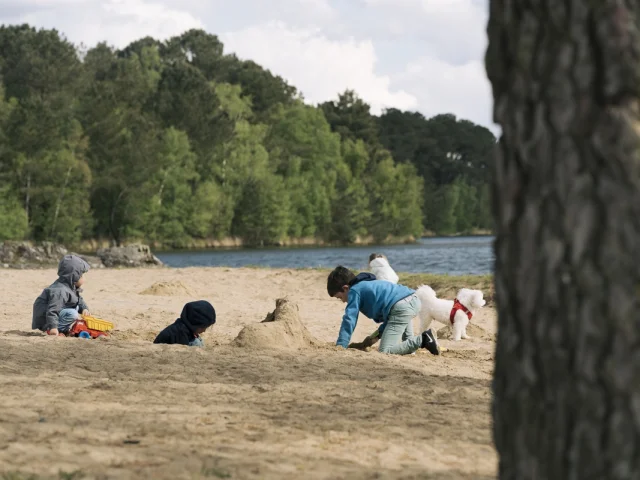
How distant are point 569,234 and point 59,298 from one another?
8282 millimetres

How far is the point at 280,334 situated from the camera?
31.9ft

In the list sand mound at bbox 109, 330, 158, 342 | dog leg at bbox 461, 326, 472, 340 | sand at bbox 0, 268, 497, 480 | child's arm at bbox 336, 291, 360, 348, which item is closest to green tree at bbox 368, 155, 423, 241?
dog leg at bbox 461, 326, 472, 340

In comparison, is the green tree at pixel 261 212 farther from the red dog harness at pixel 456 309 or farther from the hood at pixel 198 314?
the hood at pixel 198 314

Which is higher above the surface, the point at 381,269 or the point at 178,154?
the point at 178,154

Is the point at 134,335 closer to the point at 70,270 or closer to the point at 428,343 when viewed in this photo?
the point at 70,270

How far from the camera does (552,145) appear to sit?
2877mm

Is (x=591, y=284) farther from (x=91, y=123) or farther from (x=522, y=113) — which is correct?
(x=91, y=123)

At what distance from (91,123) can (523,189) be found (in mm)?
68508

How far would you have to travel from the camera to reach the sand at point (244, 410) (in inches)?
167

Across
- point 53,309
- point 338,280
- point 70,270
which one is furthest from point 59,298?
point 338,280

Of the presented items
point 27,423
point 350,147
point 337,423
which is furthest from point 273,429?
point 350,147

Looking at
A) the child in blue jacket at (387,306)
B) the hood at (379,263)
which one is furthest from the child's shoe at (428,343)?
the hood at (379,263)

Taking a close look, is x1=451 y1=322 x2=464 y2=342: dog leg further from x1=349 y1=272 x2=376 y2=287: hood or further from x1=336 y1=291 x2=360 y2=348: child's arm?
x1=336 y1=291 x2=360 y2=348: child's arm

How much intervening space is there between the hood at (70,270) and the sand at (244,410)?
2.50 ft
